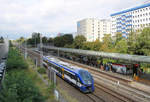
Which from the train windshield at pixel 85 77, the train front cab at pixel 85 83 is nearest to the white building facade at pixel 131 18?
the train windshield at pixel 85 77

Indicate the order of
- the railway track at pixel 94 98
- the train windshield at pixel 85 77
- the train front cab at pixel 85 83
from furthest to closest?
the train windshield at pixel 85 77, the train front cab at pixel 85 83, the railway track at pixel 94 98

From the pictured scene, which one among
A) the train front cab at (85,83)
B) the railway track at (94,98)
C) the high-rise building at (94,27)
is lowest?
the railway track at (94,98)

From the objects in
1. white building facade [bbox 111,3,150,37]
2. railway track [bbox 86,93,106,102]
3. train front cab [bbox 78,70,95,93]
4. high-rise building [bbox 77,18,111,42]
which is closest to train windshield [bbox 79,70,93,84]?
train front cab [bbox 78,70,95,93]

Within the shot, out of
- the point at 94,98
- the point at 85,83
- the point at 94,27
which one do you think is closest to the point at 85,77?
the point at 85,83

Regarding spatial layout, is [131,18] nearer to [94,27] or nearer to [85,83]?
[94,27]

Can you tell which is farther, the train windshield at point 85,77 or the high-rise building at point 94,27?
the high-rise building at point 94,27

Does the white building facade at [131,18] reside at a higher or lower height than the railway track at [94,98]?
higher

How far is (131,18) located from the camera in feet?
237

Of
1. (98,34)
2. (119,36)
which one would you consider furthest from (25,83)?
(98,34)

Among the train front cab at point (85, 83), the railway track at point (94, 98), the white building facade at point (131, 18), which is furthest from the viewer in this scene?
the white building facade at point (131, 18)

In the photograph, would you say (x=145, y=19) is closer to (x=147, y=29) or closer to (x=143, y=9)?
(x=143, y=9)

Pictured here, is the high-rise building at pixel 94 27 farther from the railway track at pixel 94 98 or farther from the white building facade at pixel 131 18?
the railway track at pixel 94 98

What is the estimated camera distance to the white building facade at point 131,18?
63.9 m

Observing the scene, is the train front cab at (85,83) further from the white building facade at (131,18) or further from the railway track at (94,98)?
the white building facade at (131,18)
